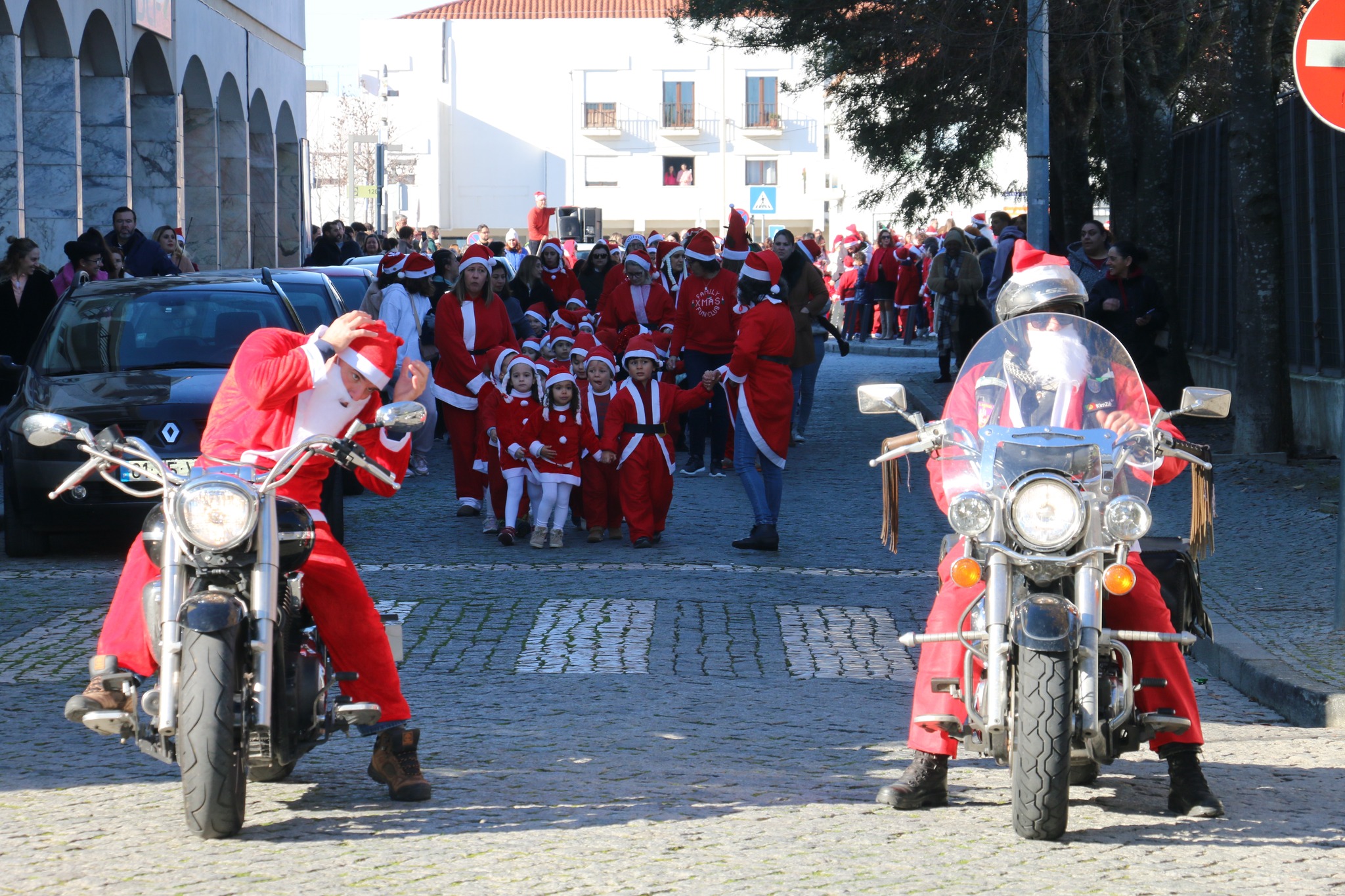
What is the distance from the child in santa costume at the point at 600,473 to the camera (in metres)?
12.0

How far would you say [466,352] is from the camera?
13352 mm

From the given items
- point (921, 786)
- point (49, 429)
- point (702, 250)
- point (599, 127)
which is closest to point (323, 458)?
point (49, 429)

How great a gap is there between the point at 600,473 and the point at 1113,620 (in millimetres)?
6820

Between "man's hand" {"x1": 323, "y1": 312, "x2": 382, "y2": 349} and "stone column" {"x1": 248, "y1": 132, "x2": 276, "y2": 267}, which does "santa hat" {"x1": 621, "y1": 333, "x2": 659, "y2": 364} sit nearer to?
"man's hand" {"x1": 323, "y1": 312, "x2": 382, "y2": 349}

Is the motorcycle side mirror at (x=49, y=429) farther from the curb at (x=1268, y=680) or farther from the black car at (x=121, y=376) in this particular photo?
the black car at (x=121, y=376)

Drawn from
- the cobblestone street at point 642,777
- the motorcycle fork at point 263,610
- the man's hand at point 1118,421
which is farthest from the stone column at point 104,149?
the man's hand at point 1118,421

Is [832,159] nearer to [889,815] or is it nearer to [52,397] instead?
[52,397]

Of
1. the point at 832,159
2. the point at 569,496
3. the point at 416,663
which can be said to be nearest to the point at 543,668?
the point at 416,663

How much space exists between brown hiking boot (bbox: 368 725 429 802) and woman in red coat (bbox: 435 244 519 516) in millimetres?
7323

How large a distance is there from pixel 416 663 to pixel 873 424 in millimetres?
12289

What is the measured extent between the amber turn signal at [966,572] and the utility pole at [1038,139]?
11934 mm

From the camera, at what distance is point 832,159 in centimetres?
8138

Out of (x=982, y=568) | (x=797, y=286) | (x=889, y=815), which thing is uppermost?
(x=797, y=286)

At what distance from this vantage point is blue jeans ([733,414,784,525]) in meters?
11.5
